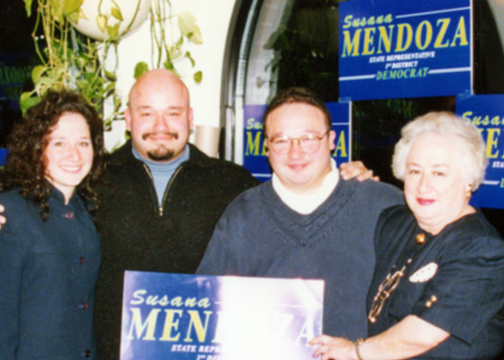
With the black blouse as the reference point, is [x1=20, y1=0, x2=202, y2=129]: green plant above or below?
above

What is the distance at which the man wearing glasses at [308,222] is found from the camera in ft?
6.61

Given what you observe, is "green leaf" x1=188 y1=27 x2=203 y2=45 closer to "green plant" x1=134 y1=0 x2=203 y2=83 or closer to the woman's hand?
"green plant" x1=134 y1=0 x2=203 y2=83

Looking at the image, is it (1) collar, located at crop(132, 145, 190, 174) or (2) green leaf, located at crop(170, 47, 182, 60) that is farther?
(2) green leaf, located at crop(170, 47, 182, 60)

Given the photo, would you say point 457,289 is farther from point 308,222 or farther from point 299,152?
point 299,152

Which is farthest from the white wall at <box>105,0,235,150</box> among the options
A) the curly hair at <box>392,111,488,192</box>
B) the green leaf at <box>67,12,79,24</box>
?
the curly hair at <box>392,111,488,192</box>

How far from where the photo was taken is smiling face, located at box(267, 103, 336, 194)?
2066 millimetres

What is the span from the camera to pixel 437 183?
167 cm

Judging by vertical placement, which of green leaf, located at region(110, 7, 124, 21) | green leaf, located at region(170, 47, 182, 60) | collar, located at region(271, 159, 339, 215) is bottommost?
collar, located at region(271, 159, 339, 215)

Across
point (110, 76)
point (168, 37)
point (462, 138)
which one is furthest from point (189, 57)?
point (462, 138)

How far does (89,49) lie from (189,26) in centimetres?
64

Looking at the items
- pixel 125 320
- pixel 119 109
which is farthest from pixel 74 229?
pixel 119 109

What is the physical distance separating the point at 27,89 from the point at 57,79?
0.67 meters

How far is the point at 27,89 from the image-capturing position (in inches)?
152

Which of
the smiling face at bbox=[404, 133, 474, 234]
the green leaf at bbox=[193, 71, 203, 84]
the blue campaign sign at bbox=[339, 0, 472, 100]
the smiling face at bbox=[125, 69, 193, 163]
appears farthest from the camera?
the green leaf at bbox=[193, 71, 203, 84]
